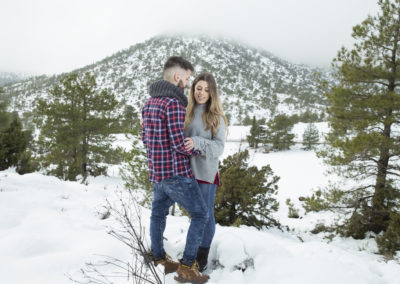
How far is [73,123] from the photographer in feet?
43.4

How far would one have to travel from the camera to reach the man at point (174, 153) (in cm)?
181

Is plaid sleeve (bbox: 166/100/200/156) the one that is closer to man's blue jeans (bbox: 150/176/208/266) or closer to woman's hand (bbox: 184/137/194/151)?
woman's hand (bbox: 184/137/194/151)

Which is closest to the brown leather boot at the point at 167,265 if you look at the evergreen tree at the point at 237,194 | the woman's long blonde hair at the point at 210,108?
the woman's long blonde hair at the point at 210,108

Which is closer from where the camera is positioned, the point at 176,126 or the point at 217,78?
the point at 176,126

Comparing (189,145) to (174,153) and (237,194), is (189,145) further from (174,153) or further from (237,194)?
(237,194)

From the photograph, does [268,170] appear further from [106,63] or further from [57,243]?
[106,63]

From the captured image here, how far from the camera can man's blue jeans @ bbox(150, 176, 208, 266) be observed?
185 centimetres

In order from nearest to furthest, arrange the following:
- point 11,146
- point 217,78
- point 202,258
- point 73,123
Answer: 1. point 202,258
2. point 11,146
3. point 73,123
4. point 217,78

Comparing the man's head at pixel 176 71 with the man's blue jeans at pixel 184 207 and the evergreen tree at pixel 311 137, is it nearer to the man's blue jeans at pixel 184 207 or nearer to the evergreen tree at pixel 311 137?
the man's blue jeans at pixel 184 207

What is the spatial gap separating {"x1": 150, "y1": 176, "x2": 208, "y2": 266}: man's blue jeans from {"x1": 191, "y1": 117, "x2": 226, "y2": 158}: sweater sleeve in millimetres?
271

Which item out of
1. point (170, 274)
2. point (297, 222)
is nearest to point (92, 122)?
point (297, 222)

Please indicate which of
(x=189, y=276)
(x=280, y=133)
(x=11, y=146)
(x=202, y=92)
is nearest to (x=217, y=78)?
(x=280, y=133)

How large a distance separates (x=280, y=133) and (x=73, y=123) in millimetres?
25561

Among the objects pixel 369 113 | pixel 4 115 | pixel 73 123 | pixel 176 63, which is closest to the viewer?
pixel 176 63
